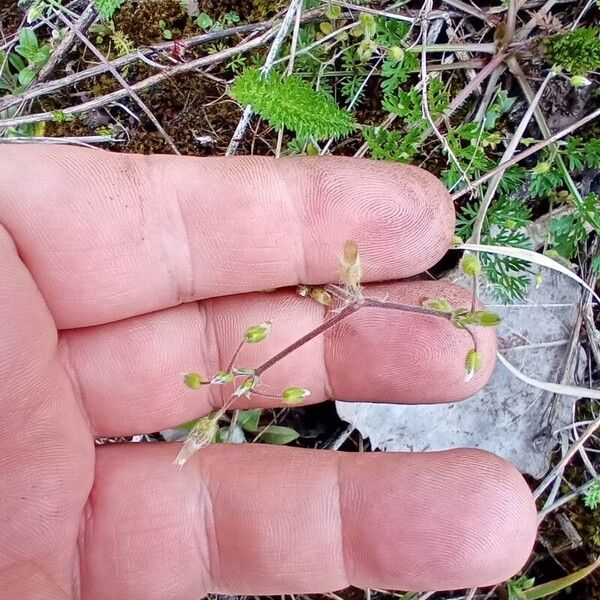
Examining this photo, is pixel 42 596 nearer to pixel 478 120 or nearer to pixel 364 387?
pixel 364 387

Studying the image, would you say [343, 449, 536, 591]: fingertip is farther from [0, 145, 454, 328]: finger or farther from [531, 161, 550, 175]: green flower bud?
[531, 161, 550, 175]: green flower bud

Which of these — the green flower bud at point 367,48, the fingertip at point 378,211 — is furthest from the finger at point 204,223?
the green flower bud at point 367,48

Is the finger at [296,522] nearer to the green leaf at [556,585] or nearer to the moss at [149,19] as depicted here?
the green leaf at [556,585]

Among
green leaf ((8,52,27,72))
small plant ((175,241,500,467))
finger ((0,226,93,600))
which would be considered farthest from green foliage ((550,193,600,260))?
green leaf ((8,52,27,72))

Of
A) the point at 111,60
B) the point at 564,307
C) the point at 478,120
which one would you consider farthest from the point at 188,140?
the point at 564,307

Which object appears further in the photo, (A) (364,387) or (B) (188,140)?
(B) (188,140)

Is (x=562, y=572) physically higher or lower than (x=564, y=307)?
lower

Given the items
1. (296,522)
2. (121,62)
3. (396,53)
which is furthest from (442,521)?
(121,62)
